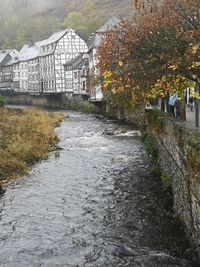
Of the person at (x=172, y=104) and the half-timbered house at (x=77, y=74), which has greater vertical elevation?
the half-timbered house at (x=77, y=74)

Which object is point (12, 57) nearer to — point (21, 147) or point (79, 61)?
point (79, 61)

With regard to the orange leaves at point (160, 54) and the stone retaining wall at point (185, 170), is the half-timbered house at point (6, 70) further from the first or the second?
the stone retaining wall at point (185, 170)

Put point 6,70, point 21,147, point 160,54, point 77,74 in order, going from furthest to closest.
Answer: point 6,70
point 77,74
point 21,147
point 160,54

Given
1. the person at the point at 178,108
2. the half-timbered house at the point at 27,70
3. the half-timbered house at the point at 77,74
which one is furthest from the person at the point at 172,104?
the half-timbered house at the point at 27,70

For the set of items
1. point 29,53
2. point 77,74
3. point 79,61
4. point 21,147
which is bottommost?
point 21,147

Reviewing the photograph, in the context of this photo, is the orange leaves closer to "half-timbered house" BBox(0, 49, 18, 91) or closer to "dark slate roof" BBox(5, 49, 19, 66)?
"half-timbered house" BBox(0, 49, 18, 91)

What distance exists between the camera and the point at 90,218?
672 inches

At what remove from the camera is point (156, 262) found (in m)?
12.9

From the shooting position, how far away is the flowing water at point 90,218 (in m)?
13.5

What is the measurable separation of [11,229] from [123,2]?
18216cm

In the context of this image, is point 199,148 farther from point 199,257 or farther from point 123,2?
point 123,2

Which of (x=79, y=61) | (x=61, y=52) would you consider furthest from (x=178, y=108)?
(x=61, y=52)

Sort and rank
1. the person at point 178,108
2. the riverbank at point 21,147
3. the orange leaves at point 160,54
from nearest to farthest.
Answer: the orange leaves at point 160,54, the person at point 178,108, the riverbank at point 21,147

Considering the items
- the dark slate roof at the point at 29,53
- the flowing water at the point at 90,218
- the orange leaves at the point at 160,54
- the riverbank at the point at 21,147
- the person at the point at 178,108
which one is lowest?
the flowing water at the point at 90,218
